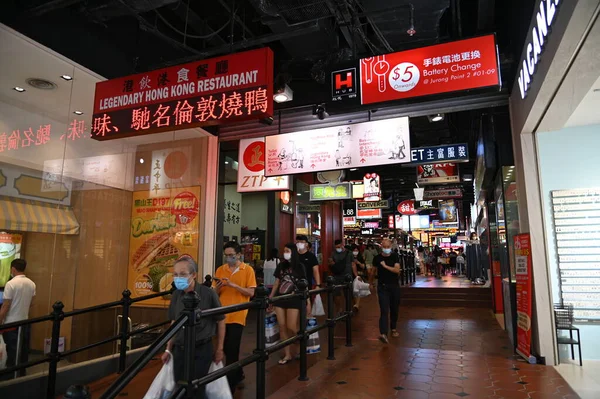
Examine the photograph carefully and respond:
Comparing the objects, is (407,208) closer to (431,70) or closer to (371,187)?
(371,187)

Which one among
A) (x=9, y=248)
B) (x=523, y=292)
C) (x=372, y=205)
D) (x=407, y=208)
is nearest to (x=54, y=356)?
(x=9, y=248)

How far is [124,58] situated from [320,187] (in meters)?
6.32

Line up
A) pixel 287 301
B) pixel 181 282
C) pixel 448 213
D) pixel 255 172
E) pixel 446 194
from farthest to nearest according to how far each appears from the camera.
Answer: pixel 448 213 < pixel 446 194 < pixel 255 172 < pixel 287 301 < pixel 181 282

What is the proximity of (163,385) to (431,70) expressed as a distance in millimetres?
4273

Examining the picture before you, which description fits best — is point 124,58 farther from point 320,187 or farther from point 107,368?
point 320,187

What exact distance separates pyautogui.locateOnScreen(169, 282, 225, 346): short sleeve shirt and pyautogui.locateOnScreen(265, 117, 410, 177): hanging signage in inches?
143

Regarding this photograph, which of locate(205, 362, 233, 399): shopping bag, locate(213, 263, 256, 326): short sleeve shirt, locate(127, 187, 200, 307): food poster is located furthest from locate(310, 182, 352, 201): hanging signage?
locate(205, 362, 233, 399): shopping bag

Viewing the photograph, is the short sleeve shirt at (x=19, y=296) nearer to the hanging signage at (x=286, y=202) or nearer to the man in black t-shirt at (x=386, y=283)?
the man in black t-shirt at (x=386, y=283)

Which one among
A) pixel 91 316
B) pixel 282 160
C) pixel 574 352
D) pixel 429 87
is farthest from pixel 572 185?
pixel 91 316

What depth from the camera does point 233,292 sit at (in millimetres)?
4285

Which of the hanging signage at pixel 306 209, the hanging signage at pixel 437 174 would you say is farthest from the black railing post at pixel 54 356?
the hanging signage at pixel 306 209

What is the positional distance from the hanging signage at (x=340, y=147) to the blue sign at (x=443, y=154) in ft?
5.85

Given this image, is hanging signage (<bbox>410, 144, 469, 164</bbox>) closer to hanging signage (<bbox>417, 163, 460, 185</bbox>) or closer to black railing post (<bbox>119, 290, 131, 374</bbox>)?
hanging signage (<bbox>417, 163, 460, 185</bbox>)

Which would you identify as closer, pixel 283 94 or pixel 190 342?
pixel 190 342
